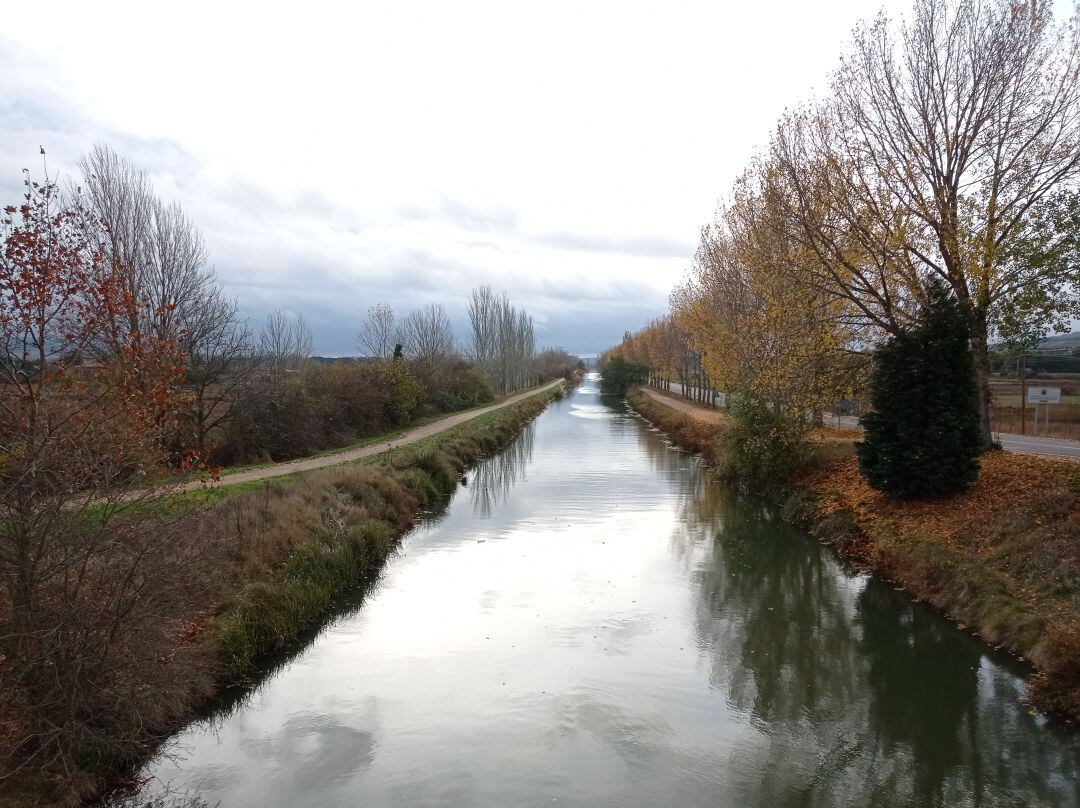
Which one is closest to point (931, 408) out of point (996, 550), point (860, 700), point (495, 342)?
point (996, 550)

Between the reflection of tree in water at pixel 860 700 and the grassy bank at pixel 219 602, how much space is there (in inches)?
233

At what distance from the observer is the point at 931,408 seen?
1434 centimetres

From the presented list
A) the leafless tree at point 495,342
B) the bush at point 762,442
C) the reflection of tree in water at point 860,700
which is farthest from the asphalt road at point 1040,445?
the leafless tree at point 495,342

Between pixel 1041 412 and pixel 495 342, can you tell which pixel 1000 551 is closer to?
pixel 1041 412

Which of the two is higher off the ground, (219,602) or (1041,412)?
(1041,412)

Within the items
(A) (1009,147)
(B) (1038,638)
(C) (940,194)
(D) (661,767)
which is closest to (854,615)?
(B) (1038,638)

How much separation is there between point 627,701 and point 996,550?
691 centimetres

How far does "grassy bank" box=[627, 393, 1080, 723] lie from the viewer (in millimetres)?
8539

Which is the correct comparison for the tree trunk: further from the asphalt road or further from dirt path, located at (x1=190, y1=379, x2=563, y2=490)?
dirt path, located at (x1=190, y1=379, x2=563, y2=490)

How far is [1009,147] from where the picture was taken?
14.7 metres

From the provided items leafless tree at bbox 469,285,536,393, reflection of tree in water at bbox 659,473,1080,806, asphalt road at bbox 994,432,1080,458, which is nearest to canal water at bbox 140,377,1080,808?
reflection of tree in water at bbox 659,473,1080,806

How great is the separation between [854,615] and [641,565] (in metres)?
4.12

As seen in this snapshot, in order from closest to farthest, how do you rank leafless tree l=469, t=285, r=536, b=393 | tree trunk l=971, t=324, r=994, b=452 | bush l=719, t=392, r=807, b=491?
tree trunk l=971, t=324, r=994, b=452, bush l=719, t=392, r=807, b=491, leafless tree l=469, t=285, r=536, b=393

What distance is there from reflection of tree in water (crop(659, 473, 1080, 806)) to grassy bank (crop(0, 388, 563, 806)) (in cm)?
591
